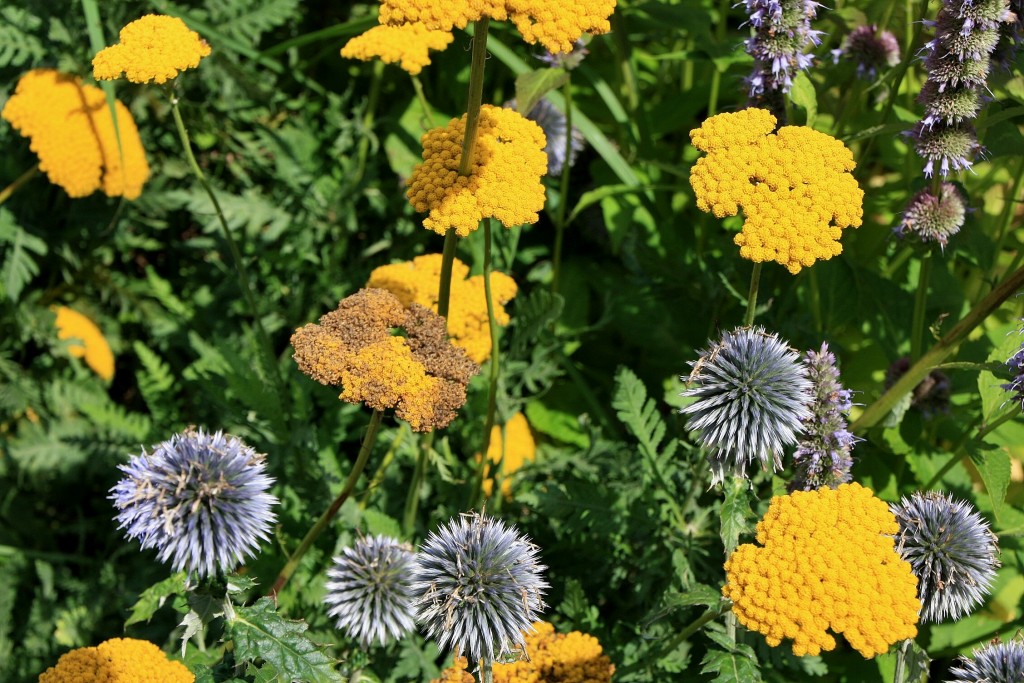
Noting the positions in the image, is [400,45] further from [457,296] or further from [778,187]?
[778,187]

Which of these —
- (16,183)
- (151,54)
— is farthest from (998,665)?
(16,183)

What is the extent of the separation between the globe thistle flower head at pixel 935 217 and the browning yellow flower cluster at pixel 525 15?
118 centimetres

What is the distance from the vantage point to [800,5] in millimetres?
2742

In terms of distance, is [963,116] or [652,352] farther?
[652,352]

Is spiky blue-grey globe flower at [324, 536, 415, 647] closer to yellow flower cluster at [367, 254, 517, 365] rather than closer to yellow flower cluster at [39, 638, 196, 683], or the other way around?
yellow flower cluster at [39, 638, 196, 683]

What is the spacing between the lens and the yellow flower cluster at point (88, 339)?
160 inches

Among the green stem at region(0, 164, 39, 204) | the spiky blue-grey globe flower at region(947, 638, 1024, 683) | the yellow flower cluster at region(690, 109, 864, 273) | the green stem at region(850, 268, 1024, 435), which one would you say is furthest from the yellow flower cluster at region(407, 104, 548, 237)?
the green stem at region(0, 164, 39, 204)

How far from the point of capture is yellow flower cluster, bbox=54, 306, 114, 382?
4055 millimetres

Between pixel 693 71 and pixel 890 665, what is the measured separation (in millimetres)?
2828

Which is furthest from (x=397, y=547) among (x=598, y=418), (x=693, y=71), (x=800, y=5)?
(x=693, y=71)

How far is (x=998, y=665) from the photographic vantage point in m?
2.32

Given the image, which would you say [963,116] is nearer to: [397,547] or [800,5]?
[800,5]

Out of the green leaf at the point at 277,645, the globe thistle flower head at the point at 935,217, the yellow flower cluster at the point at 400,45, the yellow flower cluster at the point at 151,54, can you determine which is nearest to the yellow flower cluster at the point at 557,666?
the green leaf at the point at 277,645

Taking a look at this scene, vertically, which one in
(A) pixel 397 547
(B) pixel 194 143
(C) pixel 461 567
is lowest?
(C) pixel 461 567
